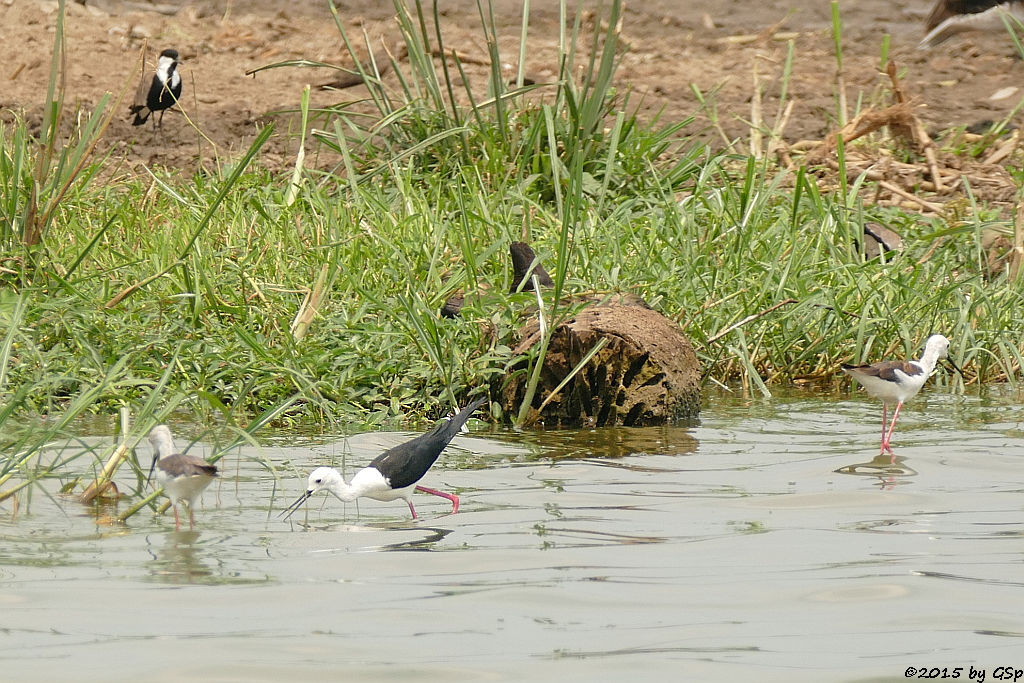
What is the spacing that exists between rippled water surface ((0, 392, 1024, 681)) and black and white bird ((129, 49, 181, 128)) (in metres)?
5.23

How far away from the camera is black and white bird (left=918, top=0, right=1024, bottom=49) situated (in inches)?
567

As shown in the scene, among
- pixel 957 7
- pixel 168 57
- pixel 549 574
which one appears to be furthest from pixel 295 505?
pixel 957 7

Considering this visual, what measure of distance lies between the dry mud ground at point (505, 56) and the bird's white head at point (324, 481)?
5.53 meters

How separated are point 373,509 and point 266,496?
14.3 inches

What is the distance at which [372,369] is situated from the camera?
20.4ft

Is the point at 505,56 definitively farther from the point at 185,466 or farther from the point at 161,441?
the point at 185,466

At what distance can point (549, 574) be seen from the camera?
3.73 metres

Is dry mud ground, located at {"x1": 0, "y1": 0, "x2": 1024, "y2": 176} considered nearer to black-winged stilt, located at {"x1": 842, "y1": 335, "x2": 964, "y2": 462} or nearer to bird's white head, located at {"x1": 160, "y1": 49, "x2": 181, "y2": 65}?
bird's white head, located at {"x1": 160, "y1": 49, "x2": 181, "y2": 65}

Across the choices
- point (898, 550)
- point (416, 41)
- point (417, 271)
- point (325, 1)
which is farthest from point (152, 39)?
point (898, 550)

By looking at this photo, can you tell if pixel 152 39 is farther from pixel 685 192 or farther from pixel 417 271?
pixel 417 271

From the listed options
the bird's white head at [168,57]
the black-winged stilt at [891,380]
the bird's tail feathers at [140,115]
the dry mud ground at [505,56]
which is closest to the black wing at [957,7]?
the dry mud ground at [505,56]

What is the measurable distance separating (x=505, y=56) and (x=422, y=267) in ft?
20.2

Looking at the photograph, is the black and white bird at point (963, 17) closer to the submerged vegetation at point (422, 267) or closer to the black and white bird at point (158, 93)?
the submerged vegetation at point (422, 267)

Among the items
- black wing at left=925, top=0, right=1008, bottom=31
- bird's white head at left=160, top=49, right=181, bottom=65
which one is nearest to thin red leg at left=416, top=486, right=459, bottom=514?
bird's white head at left=160, top=49, right=181, bottom=65
